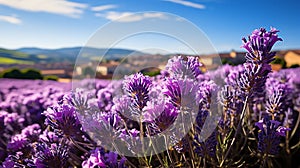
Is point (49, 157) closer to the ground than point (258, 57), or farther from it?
closer to the ground

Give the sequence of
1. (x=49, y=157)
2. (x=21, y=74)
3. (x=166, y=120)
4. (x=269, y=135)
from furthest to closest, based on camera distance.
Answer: (x=21, y=74) < (x=269, y=135) < (x=49, y=157) < (x=166, y=120)

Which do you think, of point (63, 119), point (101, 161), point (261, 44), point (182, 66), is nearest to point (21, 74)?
point (63, 119)

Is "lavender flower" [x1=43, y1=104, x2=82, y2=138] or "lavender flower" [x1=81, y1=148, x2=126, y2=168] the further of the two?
"lavender flower" [x1=43, y1=104, x2=82, y2=138]

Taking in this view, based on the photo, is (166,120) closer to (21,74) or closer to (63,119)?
(63,119)

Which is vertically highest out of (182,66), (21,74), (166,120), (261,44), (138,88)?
(261,44)

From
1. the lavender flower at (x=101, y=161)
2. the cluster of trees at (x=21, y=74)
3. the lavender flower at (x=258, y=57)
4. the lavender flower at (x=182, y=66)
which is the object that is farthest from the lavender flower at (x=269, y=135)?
the cluster of trees at (x=21, y=74)

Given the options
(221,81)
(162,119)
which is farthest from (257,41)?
(221,81)

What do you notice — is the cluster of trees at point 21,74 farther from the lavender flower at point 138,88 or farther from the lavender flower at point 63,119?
the lavender flower at point 138,88

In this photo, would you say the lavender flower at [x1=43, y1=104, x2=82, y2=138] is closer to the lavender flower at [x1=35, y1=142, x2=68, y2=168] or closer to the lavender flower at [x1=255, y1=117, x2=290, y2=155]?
the lavender flower at [x1=35, y1=142, x2=68, y2=168]

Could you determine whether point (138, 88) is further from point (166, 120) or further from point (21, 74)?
point (21, 74)

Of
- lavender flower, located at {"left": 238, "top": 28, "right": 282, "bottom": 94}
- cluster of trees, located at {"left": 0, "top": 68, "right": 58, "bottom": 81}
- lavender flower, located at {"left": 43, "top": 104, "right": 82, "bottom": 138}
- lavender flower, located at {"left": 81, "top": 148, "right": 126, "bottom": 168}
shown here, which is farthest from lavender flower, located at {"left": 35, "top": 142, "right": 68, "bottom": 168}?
cluster of trees, located at {"left": 0, "top": 68, "right": 58, "bottom": 81}

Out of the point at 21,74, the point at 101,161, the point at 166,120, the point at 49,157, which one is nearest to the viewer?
the point at 101,161

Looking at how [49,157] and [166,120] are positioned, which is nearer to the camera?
[166,120]

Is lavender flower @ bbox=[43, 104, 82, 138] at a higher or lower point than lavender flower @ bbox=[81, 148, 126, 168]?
higher
